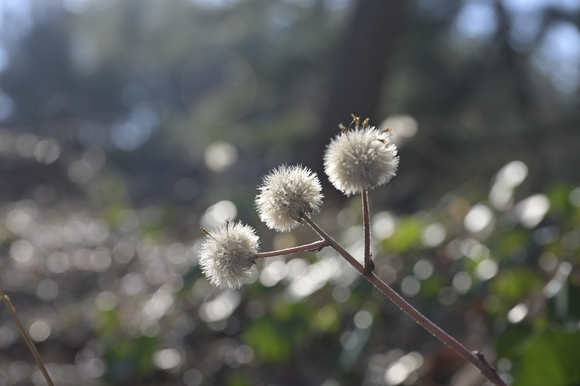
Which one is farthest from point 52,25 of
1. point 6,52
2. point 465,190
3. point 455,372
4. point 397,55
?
point 455,372

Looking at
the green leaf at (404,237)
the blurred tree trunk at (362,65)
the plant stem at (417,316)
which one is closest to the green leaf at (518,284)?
the green leaf at (404,237)

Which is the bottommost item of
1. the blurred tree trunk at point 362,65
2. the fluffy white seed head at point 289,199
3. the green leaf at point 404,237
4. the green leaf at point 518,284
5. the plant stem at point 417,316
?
the plant stem at point 417,316

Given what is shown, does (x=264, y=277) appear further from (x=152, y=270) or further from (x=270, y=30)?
(x=270, y=30)

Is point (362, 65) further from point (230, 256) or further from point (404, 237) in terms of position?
point (230, 256)

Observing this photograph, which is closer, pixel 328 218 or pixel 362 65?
pixel 328 218

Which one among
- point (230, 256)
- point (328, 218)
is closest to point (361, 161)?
point (230, 256)


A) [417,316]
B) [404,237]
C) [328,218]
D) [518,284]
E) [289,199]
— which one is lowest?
[417,316]

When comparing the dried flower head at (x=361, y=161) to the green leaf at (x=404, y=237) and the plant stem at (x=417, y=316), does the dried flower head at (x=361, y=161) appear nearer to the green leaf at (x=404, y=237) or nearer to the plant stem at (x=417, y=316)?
the plant stem at (x=417, y=316)
